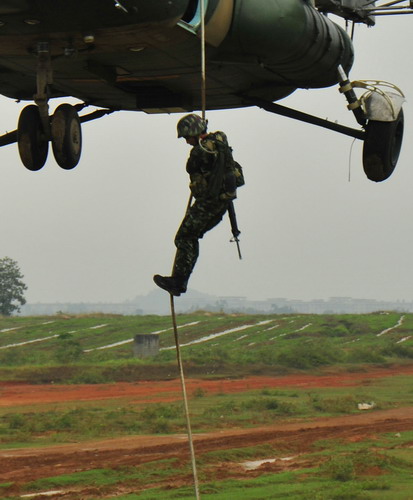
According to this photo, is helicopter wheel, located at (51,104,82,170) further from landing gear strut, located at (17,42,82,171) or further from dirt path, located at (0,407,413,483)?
dirt path, located at (0,407,413,483)

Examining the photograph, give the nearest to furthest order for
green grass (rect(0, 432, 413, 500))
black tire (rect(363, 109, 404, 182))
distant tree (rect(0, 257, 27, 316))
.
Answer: black tire (rect(363, 109, 404, 182))
green grass (rect(0, 432, 413, 500))
distant tree (rect(0, 257, 27, 316))

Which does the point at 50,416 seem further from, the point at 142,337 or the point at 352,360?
the point at 352,360

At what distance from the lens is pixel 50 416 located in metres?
44.8

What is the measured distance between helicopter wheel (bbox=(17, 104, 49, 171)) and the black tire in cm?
380

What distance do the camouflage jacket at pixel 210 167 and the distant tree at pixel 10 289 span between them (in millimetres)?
114956

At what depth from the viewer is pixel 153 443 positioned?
3984 centimetres

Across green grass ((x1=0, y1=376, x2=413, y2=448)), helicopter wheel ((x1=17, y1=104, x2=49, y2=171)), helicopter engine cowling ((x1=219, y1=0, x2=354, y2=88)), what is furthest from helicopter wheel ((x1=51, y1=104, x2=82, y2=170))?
green grass ((x1=0, y1=376, x2=413, y2=448))

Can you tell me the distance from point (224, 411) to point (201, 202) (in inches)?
1433

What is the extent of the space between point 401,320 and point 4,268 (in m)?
52.8

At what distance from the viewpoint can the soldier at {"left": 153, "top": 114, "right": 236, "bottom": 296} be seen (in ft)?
33.8

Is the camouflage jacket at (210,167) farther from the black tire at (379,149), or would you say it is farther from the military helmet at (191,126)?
the black tire at (379,149)

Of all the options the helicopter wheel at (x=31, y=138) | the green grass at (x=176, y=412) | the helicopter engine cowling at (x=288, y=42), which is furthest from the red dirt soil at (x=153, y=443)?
the helicopter wheel at (x=31, y=138)

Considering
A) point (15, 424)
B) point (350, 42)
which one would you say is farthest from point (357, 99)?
point (15, 424)

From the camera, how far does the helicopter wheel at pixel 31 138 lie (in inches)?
464
